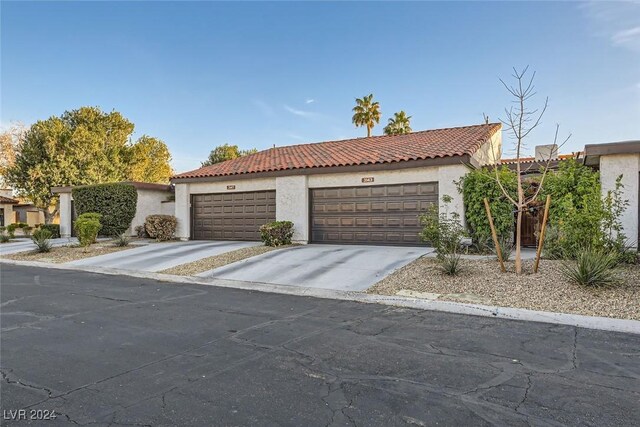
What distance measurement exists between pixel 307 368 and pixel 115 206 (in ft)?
63.5

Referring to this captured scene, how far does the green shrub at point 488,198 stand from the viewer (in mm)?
12312

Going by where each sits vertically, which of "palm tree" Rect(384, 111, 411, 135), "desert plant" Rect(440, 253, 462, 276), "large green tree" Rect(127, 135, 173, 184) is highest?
"palm tree" Rect(384, 111, 411, 135)

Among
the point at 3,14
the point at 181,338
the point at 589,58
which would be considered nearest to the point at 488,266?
the point at 181,338

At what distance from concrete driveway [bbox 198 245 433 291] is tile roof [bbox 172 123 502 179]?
3542 millimetres

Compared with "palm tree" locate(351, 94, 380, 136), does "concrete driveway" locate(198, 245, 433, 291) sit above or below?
below

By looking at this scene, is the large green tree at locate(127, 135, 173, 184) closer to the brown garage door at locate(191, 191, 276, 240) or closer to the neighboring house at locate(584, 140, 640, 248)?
the brown garage door at locate(191, 191, 276, 240)

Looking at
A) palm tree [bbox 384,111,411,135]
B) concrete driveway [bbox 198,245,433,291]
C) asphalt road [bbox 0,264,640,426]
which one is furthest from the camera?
palm tree [bbox 384,111,411,135]

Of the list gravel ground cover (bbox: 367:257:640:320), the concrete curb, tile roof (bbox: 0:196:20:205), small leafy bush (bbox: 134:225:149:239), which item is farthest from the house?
tile roof (bbox: 0:196:20:205)

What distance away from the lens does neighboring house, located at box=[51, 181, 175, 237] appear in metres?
20.7

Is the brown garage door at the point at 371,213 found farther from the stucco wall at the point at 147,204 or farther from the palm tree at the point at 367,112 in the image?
the palm tree at the point at 367,112

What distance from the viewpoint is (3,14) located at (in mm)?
11625

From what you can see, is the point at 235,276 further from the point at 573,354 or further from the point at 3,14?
the point at 3,14

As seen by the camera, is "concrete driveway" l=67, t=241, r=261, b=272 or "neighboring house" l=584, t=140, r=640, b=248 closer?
"neighboring house" l=584, t=140, r=640, b=248

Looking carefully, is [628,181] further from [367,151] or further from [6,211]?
[6,211]
